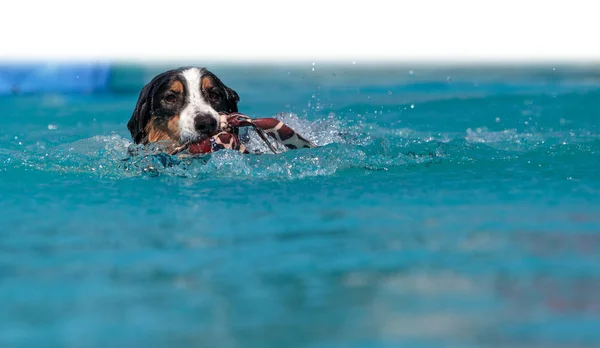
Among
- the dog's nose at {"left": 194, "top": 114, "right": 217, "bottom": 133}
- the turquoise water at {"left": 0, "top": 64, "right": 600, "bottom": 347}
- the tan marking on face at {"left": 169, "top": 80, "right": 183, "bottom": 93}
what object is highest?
the tan marking on face at {"left": 169, "top": 80, "right": 183, "bottom": 93}

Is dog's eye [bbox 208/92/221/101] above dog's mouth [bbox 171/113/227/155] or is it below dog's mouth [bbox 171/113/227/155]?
above

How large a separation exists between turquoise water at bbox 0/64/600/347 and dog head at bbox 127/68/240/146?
0.69ft

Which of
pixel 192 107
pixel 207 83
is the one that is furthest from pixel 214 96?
pixel 192 107

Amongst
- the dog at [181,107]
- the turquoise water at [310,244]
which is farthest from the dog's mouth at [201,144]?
the turquoise water at [310,244]

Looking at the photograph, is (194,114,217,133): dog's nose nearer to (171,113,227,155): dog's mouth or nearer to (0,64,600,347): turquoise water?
(171,113,227,155): dog's mouth

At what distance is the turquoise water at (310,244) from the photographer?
267cm

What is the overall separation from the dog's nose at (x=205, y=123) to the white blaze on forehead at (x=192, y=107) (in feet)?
0.08

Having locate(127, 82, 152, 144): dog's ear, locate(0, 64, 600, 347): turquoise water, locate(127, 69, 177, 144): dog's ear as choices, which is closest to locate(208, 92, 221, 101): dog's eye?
locate(127, 69, 177, 144): dog's ear

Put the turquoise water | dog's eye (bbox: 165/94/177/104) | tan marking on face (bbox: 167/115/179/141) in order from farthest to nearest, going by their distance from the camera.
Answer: dog's eye (bbox: 165/94/177/104)
tan marking on face (bbox: 167/115/179/141)
the turquoise water

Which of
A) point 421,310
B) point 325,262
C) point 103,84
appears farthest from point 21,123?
point 421,310

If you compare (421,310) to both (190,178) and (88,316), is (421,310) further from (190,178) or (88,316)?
(190,178)

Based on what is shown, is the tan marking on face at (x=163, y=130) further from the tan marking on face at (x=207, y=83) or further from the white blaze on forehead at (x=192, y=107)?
the tan marking on face at (x=207, y=83)

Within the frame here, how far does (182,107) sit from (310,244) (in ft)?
6.82

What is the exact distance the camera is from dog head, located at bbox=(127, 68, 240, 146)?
5242 mm
